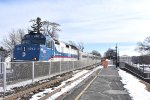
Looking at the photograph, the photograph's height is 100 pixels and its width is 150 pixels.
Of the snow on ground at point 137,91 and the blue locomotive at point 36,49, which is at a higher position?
the blue locomotive at point 36,49

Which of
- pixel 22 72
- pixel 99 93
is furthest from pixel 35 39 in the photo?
pixel 99 93

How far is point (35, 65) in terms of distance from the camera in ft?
81.7

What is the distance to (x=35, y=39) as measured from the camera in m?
34.7

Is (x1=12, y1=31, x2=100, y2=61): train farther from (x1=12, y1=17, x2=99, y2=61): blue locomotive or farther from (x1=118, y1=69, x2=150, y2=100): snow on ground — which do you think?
(x1=118, y1=69, x2=150, y2=100): snow on ground

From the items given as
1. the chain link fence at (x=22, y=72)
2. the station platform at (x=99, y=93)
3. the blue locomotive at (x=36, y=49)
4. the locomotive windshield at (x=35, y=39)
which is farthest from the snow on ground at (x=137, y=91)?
the locomotive windshield at (x=35, y=39)

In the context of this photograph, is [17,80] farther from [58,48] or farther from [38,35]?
[58,48]

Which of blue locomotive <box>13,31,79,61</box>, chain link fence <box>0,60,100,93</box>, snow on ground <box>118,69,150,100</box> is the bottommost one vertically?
snow on ground <box>118,69,150,100</box>

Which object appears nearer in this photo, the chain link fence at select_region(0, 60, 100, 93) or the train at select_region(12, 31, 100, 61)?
the chain link fence at select_region(0, 60, 100, 93)

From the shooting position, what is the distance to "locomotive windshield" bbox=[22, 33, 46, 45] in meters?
34.2

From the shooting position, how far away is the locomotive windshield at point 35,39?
3425 cm

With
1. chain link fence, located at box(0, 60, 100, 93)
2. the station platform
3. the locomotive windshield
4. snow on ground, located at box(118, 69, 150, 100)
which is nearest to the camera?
the station platform

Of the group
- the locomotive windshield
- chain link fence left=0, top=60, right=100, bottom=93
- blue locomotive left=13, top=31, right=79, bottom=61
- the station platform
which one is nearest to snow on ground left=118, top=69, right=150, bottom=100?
the station platform

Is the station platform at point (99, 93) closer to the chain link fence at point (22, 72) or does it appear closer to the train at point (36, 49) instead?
the chain link fence at point (22, 72)

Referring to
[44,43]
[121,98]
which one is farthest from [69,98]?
[44,43]
